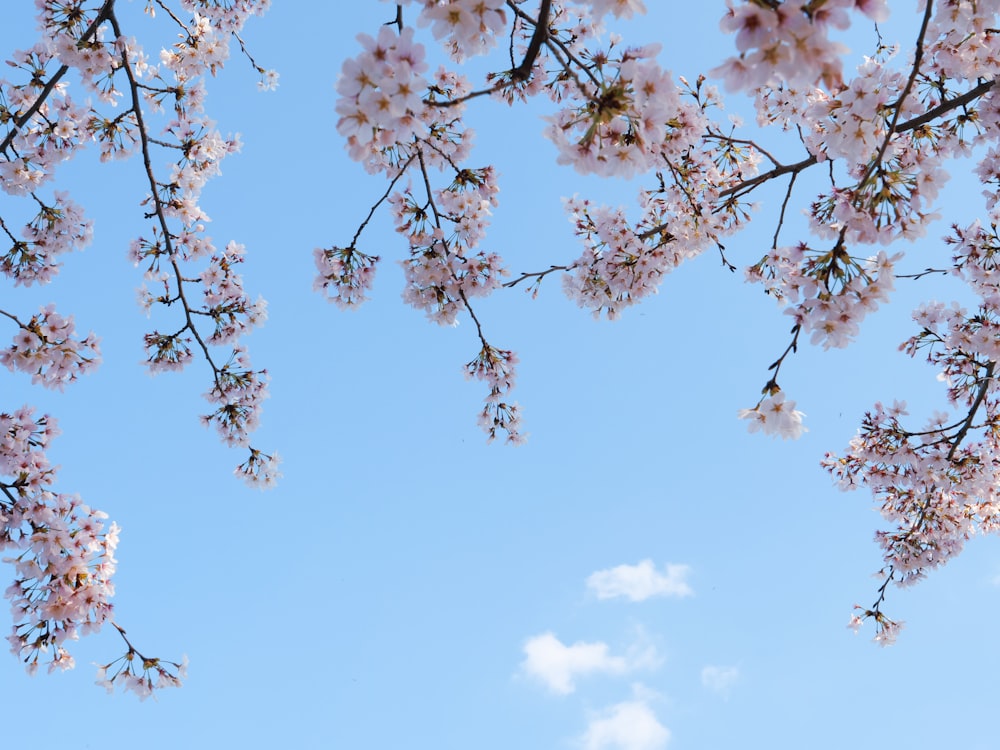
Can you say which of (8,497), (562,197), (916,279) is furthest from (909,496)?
(8,497)

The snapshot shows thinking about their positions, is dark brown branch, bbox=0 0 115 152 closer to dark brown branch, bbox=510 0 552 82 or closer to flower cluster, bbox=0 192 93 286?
flower cluster, bbox=0 192 93 286

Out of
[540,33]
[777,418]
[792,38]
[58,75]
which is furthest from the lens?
[58,75]

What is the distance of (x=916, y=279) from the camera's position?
5.75m

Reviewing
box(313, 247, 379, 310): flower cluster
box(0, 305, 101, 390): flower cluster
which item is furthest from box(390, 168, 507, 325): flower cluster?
box(0, 305, 101, 390): flower cluster

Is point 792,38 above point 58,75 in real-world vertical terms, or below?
below

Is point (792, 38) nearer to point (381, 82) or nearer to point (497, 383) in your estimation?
point (381, 82)

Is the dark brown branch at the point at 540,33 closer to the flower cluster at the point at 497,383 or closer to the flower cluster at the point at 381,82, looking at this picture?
the flower cluster at the point at 381,82

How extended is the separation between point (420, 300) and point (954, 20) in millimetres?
3761

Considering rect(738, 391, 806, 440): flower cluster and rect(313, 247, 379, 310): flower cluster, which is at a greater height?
rect(313, 247, 379, 310): flower cluster

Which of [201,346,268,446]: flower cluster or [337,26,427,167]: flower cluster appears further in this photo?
Result: [201,346,268,446]: flower cluster

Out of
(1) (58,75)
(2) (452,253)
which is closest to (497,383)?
(2) (452,253)

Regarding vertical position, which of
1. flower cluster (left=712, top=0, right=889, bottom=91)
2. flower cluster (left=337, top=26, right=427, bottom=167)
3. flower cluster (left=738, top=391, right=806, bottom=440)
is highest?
flower cluster (left=337, top=26, right=427, bottom=167)

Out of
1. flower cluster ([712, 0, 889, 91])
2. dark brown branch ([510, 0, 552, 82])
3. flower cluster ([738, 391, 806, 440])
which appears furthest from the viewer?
flower cluster ([738, 391, 806, 440])

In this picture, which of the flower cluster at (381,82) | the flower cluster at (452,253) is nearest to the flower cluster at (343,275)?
the flower cluster at (452,253)
